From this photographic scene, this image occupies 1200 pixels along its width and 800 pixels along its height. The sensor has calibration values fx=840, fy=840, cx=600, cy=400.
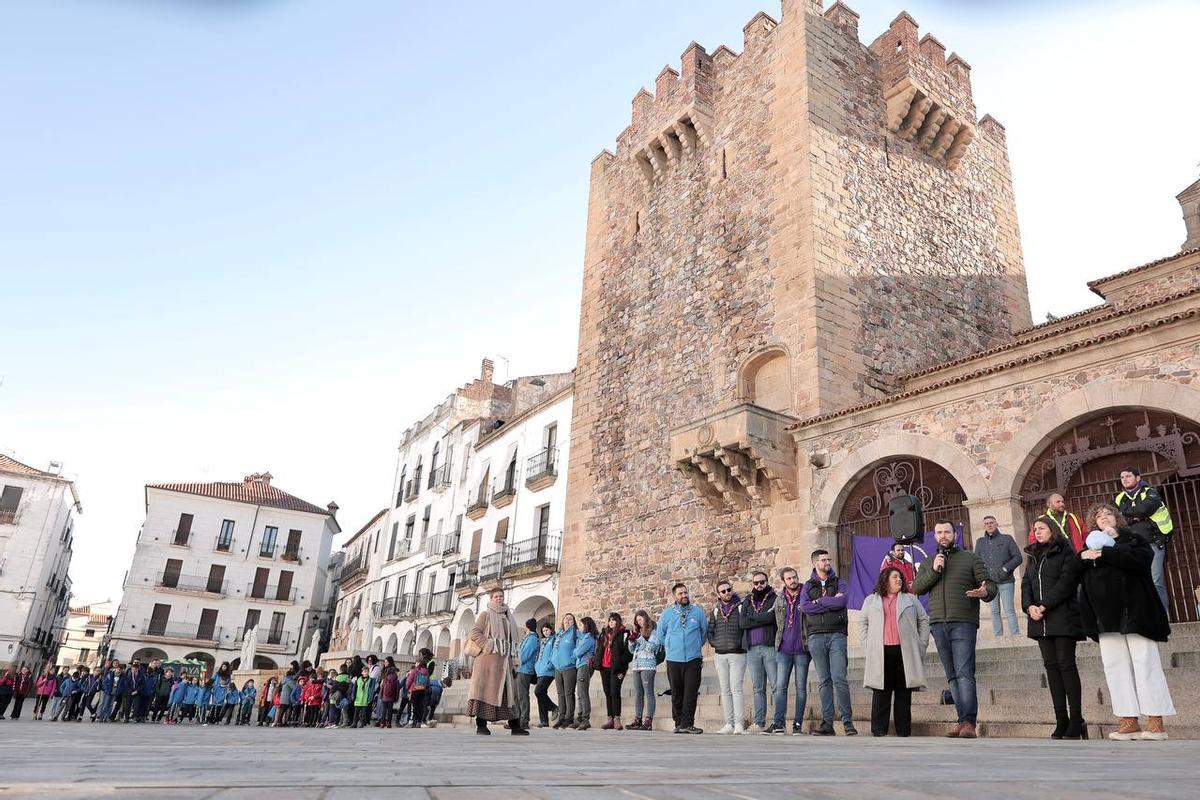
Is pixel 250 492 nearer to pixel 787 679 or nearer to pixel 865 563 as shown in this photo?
pixel 865 563

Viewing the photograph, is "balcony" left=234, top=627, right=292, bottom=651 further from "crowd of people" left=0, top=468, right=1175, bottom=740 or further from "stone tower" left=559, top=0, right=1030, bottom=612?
"crowd of people" left=0, top=468, right=1175, bottom=740

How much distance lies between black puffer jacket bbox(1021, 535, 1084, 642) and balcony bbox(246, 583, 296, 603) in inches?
1509

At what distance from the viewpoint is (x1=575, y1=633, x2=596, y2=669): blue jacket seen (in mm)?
9953

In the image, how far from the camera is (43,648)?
127 ft

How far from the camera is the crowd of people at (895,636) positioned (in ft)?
18.2

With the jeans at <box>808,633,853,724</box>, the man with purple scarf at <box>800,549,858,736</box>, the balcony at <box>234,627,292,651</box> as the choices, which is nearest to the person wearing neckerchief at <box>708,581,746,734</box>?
the man with purple scarf at <box>800,549,858,736</box>

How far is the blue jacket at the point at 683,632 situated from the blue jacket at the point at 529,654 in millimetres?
3087

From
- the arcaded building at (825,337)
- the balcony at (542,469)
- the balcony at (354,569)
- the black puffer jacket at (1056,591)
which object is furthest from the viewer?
the balcony at (354,569)

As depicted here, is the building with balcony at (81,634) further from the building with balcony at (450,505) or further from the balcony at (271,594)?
the building with balcony at (450,505)

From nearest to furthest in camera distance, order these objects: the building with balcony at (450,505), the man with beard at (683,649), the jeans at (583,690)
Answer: the man with beard at (683,649), the jeans at (583,690), the building with balcony at (450,505)

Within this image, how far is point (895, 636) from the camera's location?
6.55 meters

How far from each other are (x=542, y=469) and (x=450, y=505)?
7.10m

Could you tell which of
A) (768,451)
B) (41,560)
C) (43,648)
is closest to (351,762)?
(768,451)

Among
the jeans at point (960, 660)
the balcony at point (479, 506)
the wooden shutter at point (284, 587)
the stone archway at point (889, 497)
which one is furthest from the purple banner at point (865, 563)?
the wooden shutter at point (284, 587)
